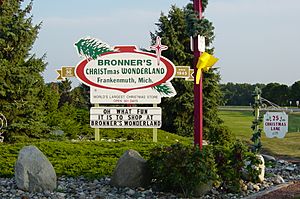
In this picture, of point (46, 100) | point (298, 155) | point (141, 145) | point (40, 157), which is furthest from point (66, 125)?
point (40, 157)

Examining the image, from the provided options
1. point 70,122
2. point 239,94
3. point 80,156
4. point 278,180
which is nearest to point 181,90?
point 70,122

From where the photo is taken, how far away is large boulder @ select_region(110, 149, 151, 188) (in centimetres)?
862

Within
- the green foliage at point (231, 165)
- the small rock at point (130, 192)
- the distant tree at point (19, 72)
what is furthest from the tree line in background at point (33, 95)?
the small rock at point (130, 192)

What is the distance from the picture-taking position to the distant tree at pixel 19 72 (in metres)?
15.6

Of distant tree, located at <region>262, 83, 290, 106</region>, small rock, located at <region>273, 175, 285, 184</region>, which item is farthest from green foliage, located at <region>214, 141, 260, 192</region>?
distant tree, located at <region>262, 83, 290, 106</region>

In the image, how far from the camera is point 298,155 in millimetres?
14578

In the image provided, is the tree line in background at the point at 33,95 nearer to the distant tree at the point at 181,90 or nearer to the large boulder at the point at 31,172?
the distant tree at the point at 181,90

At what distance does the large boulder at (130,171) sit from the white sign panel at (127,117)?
20.9ft

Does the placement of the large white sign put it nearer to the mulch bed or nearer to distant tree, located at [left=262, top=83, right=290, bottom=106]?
the mulch bed

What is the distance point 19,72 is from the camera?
1562 cm

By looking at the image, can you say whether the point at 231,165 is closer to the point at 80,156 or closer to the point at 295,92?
the point at 80,156

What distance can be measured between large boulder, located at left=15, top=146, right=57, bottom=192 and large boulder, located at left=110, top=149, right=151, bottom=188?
121 cm

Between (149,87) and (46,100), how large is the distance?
475 cm

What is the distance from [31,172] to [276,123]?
6272 mm
